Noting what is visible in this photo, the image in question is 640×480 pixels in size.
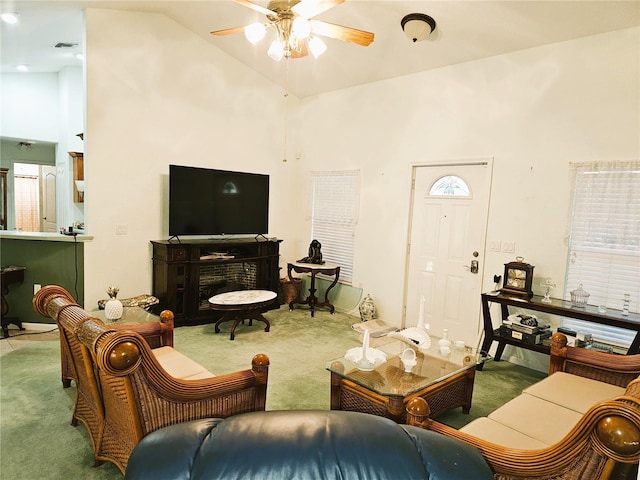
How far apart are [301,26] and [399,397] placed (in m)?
2.47

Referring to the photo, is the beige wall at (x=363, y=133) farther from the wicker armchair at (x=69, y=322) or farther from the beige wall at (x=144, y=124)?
the wicker armchair at (x=69, y=322)

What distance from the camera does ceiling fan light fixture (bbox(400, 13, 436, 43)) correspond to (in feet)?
12.0

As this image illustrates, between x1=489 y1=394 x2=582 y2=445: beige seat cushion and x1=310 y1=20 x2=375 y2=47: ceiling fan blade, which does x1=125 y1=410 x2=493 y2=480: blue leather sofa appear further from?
x1=310 y1=20 x2=375 y2=47: ceiling fan blade

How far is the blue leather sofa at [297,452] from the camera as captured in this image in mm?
981

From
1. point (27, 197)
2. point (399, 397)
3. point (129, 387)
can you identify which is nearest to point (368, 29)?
point (399, 397)

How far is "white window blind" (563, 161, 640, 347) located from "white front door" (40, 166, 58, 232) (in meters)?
8.40

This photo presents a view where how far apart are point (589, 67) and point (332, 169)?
10.5 ft

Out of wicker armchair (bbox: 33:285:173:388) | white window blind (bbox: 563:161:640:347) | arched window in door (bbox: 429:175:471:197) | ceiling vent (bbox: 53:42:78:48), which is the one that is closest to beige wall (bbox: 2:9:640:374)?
white window blind (bbox: 563:161:640:347)

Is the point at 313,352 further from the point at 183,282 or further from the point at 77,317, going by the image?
the point at 77,317

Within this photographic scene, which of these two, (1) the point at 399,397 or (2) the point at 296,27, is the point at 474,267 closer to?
(1) the point at 399,397

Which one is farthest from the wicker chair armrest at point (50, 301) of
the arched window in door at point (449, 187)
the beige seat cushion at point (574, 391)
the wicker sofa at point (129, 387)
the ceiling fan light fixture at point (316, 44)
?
the arched window in door at point (449, 187)

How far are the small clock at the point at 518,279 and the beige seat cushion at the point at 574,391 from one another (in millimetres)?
1163

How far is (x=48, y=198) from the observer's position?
306 inches

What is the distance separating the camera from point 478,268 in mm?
4297
